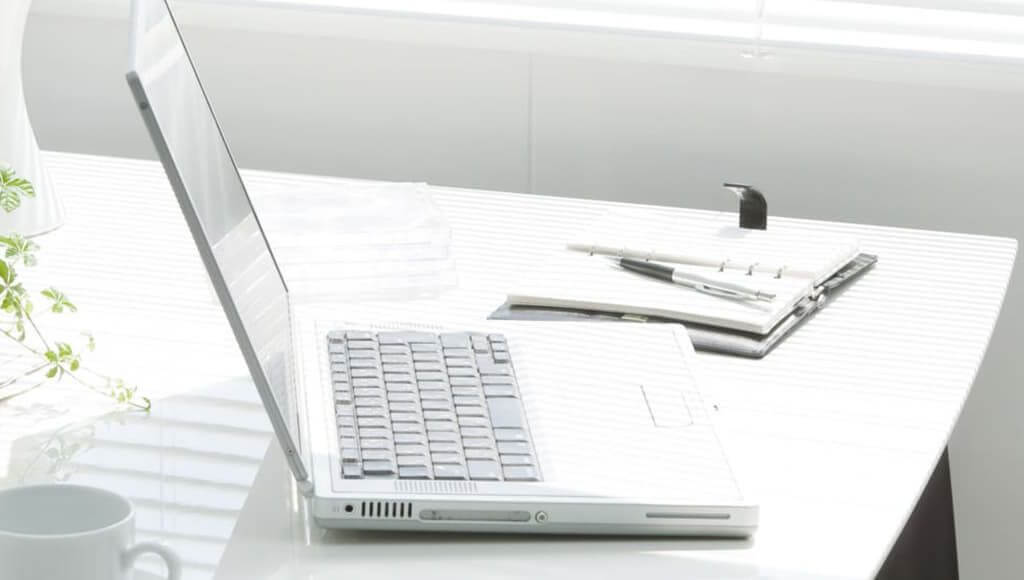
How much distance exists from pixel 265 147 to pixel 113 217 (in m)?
0.51

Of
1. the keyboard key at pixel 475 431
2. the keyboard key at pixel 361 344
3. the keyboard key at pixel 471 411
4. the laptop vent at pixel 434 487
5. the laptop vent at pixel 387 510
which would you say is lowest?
the laptop vent at pixel 387 510

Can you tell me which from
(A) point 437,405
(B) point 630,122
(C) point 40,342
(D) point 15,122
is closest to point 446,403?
(A) point 437,405

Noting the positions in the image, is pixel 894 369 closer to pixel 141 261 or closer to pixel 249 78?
pixel 141 261

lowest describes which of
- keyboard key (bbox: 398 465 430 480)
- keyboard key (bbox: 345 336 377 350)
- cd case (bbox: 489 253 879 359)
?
keyboard key (bbox: 398 465 430 480)

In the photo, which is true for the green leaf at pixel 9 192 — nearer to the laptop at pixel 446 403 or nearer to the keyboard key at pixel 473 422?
the laptop at pixel 446 403

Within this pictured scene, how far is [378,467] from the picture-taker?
962mm

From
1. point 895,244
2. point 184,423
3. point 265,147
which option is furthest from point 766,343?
point 265,147

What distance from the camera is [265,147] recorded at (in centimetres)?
205

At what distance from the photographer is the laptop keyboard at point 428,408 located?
97cm

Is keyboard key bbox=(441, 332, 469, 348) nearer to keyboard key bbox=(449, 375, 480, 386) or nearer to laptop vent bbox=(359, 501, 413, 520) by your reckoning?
keyboard key bbox=(449, 375, 480, 386)

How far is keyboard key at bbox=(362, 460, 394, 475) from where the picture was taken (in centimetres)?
96

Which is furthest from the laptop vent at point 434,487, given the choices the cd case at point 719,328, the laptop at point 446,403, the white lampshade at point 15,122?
the white lampshade at point 15,122

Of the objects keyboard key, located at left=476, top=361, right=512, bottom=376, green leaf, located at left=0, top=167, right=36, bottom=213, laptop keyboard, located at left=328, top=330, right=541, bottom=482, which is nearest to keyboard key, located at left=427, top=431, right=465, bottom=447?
laptop keyboard, located at left=328, top=330, right=541, bottom=482

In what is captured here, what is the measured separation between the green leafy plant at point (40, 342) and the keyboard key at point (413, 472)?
0.25m
